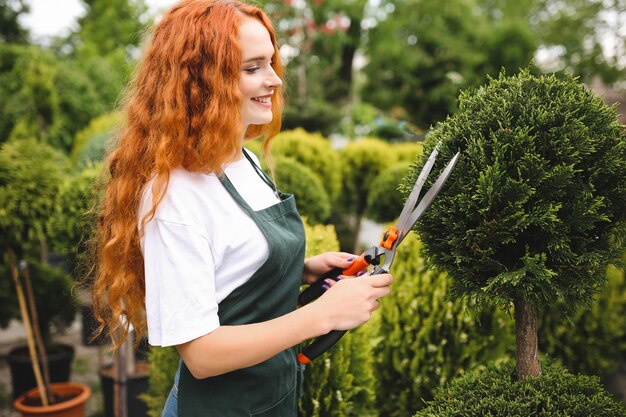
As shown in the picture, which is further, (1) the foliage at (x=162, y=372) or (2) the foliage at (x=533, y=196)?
(1) the foliage at (x=162, y=372)

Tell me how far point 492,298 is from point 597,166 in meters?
0.50

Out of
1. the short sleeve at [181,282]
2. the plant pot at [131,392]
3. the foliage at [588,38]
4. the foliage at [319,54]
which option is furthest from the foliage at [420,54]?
the short sleeve at [181,282]

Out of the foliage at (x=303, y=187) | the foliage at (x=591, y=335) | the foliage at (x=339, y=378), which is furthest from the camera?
the foliage at (x=303, y=187)

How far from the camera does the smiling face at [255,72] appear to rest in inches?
64.8

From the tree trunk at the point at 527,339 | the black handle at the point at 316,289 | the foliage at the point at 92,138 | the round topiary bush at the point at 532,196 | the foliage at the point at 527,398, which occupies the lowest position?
the foliage at the point at 527,398

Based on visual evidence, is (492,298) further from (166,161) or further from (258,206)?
(166,161)

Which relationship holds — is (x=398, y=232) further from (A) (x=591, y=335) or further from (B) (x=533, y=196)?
(A) (x=591, y=335)

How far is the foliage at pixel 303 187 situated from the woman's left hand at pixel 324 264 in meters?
3.36

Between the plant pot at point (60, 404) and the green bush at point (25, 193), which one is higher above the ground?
the green bush at point (25, 193)

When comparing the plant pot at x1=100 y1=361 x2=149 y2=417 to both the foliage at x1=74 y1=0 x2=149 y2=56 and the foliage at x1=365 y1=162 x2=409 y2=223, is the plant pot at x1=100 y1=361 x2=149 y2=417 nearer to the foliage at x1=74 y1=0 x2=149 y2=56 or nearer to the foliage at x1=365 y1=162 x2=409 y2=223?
the foliage at x1=365 y1=162 x2=409 y2=223

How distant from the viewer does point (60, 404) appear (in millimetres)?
3900

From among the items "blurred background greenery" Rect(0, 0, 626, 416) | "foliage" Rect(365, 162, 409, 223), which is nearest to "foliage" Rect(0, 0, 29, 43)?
"blurred background greenery" Rect(0, 0, 626, 416)

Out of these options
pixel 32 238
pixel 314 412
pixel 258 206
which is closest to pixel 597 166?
pixel 258 206

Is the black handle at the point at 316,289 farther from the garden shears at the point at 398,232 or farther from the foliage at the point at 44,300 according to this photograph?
the foliage at the point at 44,300
